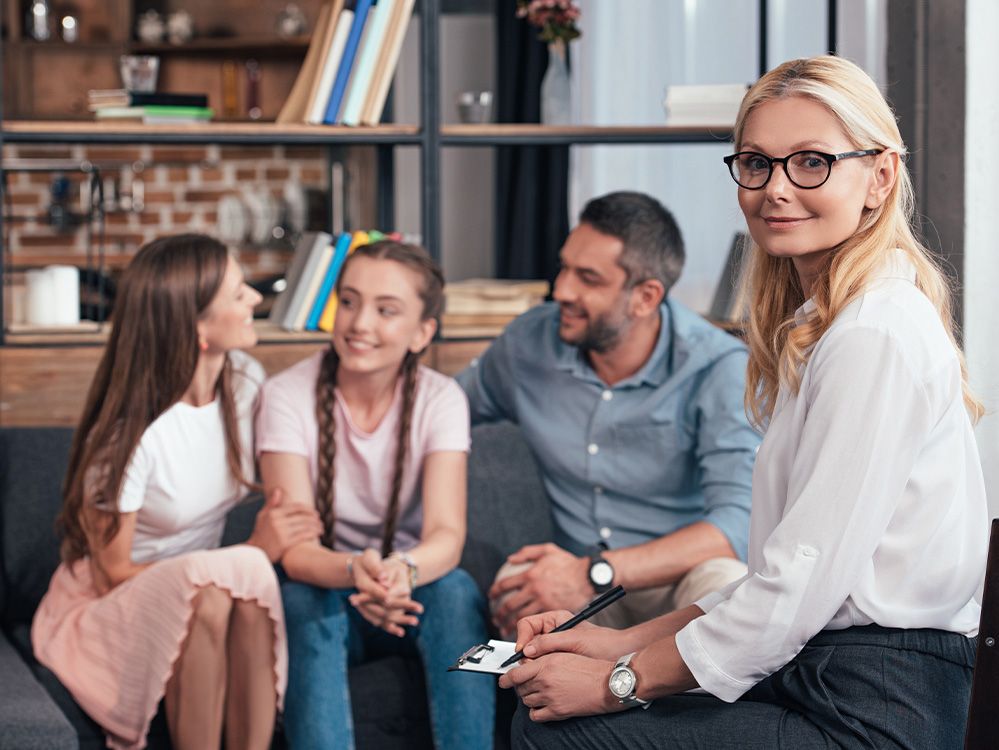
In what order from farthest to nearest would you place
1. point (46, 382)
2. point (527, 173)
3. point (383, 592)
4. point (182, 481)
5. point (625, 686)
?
point (527, 173) → point (46, 382) → point (182, 481) → point (383, 592) → point (625, 686)

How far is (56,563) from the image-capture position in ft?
8.04

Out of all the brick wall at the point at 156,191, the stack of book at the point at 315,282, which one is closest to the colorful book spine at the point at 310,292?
the stack of book at the point at 315,282

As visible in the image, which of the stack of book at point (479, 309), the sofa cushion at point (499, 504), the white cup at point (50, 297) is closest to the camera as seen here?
the sofa cushion at point (499, 504)

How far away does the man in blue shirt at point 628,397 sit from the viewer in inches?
93.0

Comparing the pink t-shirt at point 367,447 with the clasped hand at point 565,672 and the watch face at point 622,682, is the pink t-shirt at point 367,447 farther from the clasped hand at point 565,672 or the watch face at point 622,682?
the watch face at point 622,682

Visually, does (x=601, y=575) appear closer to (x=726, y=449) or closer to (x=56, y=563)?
(x=726, y=449)

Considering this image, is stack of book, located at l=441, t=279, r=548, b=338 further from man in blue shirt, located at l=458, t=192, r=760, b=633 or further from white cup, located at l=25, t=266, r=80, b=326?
white cup, located at l=25, t=266, r=80, b=326

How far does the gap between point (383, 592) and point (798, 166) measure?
0.99m

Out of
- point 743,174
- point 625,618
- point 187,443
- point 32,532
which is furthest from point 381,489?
point 743,174

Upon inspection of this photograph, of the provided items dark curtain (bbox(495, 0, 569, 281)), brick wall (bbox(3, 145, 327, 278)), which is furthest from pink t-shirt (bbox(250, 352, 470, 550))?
brick wall (bbox(3, 145, 327, 278))

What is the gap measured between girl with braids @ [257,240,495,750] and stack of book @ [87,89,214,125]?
0.76 m

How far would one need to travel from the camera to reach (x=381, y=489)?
94.3 inches

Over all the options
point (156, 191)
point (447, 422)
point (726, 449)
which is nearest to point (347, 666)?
point (447, 422)

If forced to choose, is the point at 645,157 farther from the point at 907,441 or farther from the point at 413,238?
the point at 907,441
